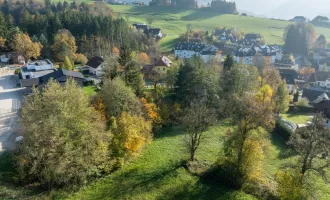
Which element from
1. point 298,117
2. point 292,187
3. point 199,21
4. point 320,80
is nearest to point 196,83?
point 298,117

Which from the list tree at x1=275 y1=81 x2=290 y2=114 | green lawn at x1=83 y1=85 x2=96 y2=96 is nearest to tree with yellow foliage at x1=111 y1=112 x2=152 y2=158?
green lawn at x1=83 y1=85 x2=96 y2=96

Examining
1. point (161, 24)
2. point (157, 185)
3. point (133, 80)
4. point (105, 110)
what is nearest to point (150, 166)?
point (157, 185)

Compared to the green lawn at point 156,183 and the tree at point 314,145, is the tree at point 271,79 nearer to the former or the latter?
the green lawn at point 156,183

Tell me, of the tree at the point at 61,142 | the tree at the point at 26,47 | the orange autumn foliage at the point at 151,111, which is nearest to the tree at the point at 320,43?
the orange autumn foliage at the point at 151,111

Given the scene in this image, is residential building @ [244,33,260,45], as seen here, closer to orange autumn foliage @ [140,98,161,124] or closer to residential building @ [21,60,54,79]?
residential building @ [21,60,54,79]

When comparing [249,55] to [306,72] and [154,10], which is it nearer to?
[306,72]

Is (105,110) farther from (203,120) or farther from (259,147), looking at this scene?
(259,147)
